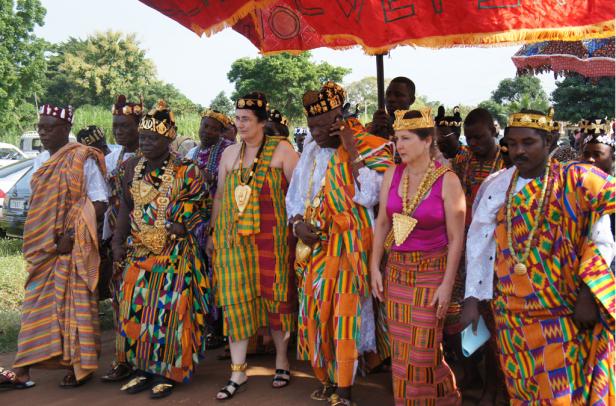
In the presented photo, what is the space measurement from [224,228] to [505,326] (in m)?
2.37

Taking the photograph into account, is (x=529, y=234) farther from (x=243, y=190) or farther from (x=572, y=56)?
(x=572, y=56)

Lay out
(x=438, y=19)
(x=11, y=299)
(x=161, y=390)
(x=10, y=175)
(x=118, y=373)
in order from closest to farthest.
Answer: (x=438, y=19), (x=161, y=390), (x=118, y=373), (x=11, y=299), (x=10, y=175)

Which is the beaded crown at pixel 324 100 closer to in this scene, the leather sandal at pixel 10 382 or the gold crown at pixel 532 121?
the gold crown at pixel 532 121

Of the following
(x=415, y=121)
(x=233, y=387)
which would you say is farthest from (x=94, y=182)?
(x=415, y=121)

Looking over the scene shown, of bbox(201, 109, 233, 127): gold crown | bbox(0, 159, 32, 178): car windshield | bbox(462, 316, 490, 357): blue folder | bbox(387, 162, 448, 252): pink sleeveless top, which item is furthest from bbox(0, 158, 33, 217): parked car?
bbox(462, 316, 490, 357): blue folder

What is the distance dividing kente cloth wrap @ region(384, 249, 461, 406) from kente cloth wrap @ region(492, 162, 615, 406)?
22.4 inches

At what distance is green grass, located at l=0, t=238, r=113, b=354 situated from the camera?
653 cm

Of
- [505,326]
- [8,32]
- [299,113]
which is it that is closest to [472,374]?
[505,326]

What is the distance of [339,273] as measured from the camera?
4426 mm

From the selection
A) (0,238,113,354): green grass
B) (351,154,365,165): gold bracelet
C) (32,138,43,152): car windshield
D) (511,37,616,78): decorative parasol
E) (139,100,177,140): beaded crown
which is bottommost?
(0,238,113,354): green grass

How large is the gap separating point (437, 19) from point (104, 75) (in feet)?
189

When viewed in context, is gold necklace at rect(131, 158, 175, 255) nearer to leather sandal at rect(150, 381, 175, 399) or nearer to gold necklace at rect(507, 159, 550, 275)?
leather sandal at rect(150, 381, 175, 399)

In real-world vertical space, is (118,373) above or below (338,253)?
below

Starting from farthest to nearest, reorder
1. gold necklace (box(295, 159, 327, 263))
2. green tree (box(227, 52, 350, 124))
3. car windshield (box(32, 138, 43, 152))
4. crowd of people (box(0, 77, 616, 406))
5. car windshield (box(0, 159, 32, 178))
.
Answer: green tree (box(227, 52, 350, 124)) → car windshield (box(32, 138, 43, 152)) → car windshield (box(0, 159, 32, 178)) → gold necklace (box(295, 159, 327, 263)) → crowd of people (box(0, 77, 616, 406))
